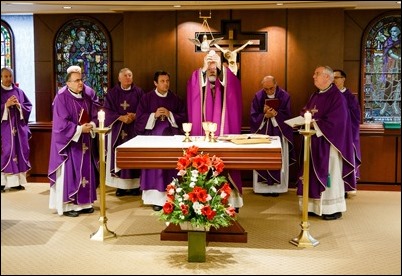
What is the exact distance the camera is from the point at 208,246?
589 centimetres

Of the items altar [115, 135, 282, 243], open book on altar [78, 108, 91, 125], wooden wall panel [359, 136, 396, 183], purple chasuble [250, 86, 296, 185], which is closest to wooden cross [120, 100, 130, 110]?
open book on altar [78, 108, 91, 125]

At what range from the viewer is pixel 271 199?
830 centimetres

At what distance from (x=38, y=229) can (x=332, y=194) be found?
136 inches

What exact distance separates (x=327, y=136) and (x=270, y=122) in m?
1.65

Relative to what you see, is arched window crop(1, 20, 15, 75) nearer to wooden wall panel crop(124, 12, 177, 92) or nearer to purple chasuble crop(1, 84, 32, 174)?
purple chasuble crop(1, 84, 32, 174)

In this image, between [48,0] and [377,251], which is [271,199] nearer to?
[377,251]

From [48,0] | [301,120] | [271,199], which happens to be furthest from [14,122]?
[301,120]

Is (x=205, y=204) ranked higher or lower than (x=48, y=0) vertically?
lower

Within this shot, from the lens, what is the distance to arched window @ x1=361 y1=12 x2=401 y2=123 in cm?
927

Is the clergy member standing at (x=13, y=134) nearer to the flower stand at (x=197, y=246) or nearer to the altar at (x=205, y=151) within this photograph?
the altar at (x=205, y=151)

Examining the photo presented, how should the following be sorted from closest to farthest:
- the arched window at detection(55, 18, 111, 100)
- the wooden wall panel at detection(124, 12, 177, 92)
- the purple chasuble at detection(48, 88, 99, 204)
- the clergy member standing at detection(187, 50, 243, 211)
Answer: the clergy member standing at detection(187, 50, 243, 211), the purple chasuble at detection(48, 88, 99, 204), the wooden wall panel at detection(124, 12, 177, 92), the arched window at detection(55, 18, 111, 100)

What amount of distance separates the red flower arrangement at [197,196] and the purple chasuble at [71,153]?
6.89 ft

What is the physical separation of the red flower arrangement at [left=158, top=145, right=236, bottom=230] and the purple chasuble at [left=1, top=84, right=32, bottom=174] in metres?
4.16

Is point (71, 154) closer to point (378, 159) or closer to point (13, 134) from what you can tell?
point (13, 134)
